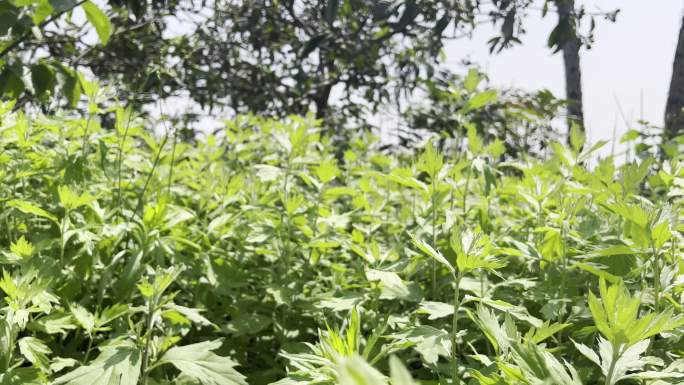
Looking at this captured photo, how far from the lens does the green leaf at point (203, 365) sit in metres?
1.37

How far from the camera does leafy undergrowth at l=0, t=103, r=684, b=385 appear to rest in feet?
4.02

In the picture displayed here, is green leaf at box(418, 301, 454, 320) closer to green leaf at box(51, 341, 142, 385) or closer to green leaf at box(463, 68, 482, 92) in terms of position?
green leaf at box(51, 341, 142, 385)

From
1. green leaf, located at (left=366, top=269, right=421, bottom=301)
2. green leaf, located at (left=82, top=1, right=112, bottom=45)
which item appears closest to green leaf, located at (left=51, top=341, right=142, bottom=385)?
green leaf, located at (left=366, top=269, right=421, bottom=301)

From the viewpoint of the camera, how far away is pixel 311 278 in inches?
88.7

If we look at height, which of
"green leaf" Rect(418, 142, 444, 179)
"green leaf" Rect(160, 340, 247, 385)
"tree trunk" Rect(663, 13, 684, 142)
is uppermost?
"tree trunk" Rect(663, 13, 684, 142)

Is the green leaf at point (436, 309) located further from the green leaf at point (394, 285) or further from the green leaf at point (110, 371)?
the green leaf at point (110, 371)

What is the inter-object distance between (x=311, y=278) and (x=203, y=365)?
88 cm

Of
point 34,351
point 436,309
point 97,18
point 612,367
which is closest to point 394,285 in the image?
point 436,309

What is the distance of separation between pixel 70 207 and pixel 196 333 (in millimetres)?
593

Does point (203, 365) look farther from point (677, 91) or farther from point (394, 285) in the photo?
point (677, 91)

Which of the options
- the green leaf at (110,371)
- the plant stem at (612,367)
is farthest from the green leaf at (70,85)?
the plant stem at (612,367)

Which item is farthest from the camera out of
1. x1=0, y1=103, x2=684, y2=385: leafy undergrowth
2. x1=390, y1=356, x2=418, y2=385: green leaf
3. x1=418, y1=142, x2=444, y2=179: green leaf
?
x1=418, y1=142, x2=444, y2=179: green leaf

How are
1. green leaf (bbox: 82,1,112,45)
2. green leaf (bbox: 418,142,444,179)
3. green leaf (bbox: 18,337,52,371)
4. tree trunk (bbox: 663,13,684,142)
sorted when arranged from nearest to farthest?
green leaf (bbox: 18,337,52,371) < green leaf (bbox: 418,142,444,179) < green leaf (bbox: 82,1,112,45) < tree trunk (bbox: 663,13,684,142)

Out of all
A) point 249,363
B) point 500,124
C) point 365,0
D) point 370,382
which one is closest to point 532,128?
point 500,124
